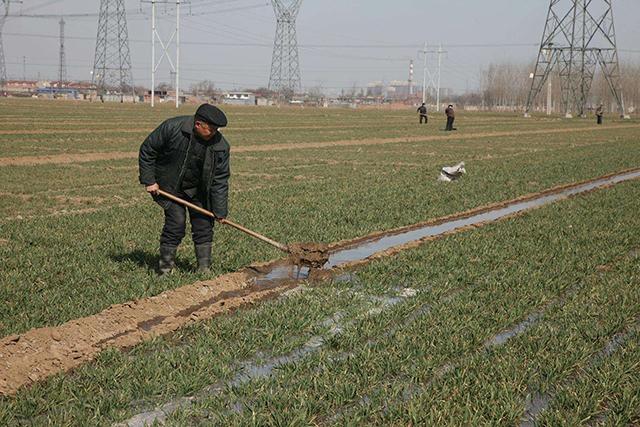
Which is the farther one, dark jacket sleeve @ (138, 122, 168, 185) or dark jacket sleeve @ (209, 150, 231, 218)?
dark jacket sleeve @ (209, 150, 231, 218)

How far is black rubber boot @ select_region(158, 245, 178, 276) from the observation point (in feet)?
25.1

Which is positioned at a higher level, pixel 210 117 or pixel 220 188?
pixel 210 117

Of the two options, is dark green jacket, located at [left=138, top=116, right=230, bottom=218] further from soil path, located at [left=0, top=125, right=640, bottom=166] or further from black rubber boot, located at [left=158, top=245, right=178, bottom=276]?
soil path, located at [left=0, top=125, right=640, bottom=166]

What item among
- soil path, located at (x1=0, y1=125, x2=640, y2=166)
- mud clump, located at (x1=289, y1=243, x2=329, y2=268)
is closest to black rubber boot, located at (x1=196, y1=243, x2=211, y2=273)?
mud clump, located at (x1=289, y1=243, x2=329, y2=268)

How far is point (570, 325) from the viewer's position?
20.0ft

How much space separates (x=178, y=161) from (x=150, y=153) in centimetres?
28

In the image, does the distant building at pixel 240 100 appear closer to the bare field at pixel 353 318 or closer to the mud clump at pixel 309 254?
the bare field at pixel 353 318

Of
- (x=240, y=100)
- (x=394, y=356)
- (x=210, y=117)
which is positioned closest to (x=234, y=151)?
(x=210, y=117)

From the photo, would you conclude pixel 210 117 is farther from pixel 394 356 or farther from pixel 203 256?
pixel 394 356

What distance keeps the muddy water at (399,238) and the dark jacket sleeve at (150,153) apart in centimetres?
149

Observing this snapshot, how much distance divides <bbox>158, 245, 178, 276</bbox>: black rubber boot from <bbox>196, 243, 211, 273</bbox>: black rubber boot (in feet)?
0.86

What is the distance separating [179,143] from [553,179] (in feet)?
43.4

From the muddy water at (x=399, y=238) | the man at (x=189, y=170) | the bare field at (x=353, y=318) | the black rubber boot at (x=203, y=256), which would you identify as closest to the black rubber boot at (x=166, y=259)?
the man at (x=189, y=170)

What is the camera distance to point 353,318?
6.36 m
